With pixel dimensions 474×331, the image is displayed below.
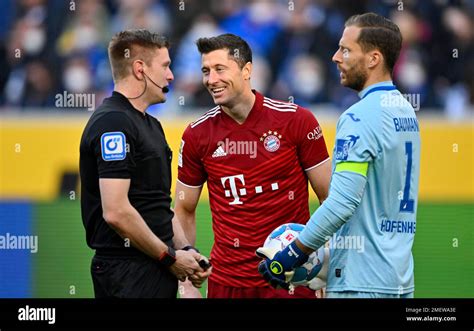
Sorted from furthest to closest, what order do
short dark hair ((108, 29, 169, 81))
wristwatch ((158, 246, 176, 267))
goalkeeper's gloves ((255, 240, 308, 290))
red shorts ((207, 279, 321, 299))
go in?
1. red shorts ((207, 279, 321, 299))
2. short dark hair ((108, 29, 169, 81))
3. wristwatch ((158, 246, 176, 267))
4. goalkeeper's gloves ((255, 240, 308, 290))

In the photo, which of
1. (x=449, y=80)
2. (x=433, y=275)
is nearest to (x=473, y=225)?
(x=433, y=275)

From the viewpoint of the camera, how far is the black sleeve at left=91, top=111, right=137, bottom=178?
15.1 feet

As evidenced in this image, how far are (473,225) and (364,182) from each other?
456cm

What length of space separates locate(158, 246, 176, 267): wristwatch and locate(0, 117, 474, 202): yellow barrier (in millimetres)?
3918

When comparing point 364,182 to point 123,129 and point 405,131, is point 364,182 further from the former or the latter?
point 123,129

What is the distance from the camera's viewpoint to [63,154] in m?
8.91

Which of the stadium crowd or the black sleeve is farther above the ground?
the stadium crowd

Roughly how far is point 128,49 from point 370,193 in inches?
62.1

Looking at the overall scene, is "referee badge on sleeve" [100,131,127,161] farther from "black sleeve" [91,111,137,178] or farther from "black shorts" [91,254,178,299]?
"black shorts" [91,254,178,299]

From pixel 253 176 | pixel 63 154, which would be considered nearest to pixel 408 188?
pixel 253 176

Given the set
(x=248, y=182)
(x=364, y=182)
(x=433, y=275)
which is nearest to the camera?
(x=364, y=182)

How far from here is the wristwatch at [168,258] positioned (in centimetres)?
472

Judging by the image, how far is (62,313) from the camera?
4.79 meters

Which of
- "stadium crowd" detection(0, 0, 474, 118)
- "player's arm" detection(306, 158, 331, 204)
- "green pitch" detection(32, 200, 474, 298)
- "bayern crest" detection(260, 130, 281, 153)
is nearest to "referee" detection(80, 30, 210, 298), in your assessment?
"bayern crest" detection(260, 130, 281, 153)
